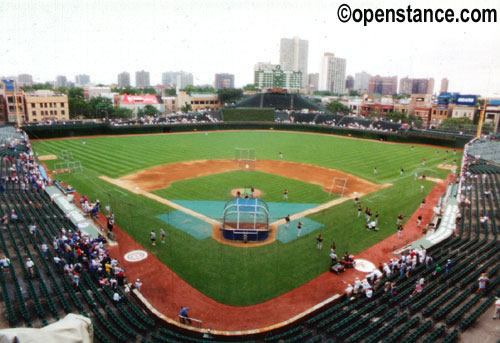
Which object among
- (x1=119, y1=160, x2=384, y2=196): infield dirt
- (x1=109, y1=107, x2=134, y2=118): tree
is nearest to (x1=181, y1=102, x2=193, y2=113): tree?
(x1=109, y1=107, x2=134, y2=118): tree

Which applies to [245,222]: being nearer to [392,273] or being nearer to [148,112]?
[392,273]

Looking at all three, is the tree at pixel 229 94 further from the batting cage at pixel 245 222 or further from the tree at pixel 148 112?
the batting cage at pixel 245 222

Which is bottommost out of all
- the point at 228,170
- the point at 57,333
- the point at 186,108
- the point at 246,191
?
the point at 246,191

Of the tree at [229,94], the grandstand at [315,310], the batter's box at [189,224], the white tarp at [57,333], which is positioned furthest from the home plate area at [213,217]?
the tree at [229,94]

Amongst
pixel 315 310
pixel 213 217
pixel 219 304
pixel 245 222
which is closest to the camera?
pixel 315 310

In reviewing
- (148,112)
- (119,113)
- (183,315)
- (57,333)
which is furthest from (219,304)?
(148,112)

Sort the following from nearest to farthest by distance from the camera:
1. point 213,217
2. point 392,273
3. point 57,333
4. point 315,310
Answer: point 57,333, point 315,310, point 392,273, point 213,217

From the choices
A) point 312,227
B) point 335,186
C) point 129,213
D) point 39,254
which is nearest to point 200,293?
point 39,254
